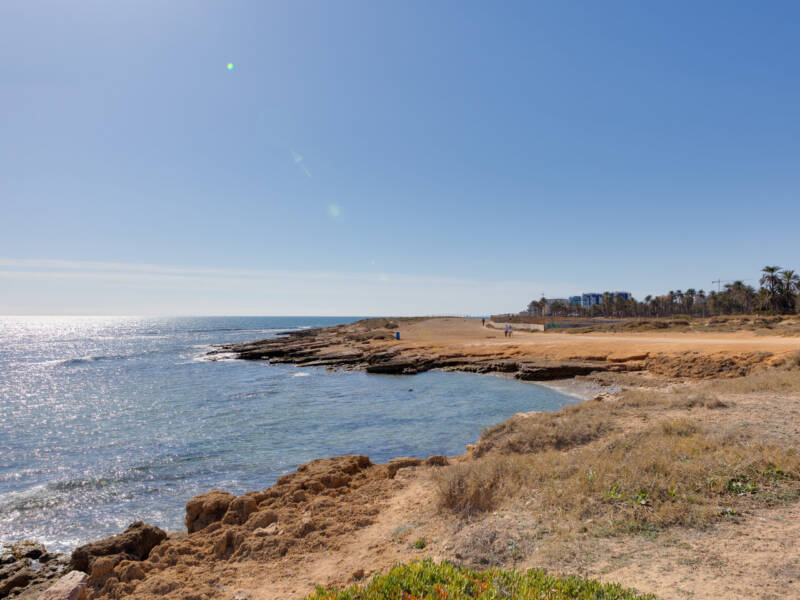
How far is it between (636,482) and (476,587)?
3.56 metres

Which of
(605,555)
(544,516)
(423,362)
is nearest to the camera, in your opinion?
(605,555)

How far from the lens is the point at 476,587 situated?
14.1 feet

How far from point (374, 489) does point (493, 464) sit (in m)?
3.28

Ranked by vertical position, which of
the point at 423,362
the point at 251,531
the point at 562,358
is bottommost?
the point at 423,362

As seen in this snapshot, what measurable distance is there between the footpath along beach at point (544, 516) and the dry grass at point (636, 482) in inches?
1.0

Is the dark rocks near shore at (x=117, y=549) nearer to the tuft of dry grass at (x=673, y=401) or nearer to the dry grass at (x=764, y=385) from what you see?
the tuft of dry grass at (x=673, y=401)

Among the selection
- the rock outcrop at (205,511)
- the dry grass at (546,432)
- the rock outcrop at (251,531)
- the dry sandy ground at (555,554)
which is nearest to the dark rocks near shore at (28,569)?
the rock outcrop at (251,531)

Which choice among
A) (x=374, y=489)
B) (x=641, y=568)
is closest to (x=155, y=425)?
(x=374, y=489)

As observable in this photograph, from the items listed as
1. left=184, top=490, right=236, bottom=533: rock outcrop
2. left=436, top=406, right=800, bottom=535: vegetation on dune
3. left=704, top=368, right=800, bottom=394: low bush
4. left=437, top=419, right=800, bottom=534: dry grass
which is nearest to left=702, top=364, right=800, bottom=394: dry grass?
left=704, top=368, right=800, bottom=394: low bush

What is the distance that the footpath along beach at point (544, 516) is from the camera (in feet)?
15.9

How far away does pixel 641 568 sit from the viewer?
4578 mm

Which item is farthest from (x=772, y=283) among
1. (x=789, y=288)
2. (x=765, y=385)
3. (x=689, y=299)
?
(x=765, y=385)

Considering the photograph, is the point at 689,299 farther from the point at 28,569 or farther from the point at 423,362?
the point at 28,569

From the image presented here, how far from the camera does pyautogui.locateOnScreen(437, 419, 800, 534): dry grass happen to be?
5.70m
